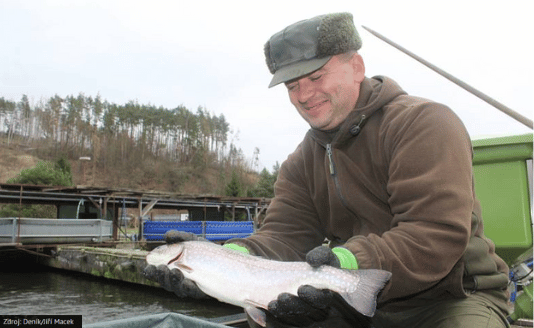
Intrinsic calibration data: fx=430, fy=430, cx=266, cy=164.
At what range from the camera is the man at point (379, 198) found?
2031mm

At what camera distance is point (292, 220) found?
3168mm

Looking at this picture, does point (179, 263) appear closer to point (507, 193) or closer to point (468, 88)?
point (507, 193)

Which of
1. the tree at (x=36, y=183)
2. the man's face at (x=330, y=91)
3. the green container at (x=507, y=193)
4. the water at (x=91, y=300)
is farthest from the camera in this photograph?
the tree at (x=36, y=183)

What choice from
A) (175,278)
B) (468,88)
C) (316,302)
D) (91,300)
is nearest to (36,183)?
(91,300)

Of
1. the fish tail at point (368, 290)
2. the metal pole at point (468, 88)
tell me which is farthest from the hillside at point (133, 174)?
the fish tail at point (368, 290)

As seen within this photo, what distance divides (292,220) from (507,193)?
1.63 metres

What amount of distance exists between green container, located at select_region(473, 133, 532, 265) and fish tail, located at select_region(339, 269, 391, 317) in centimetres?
176

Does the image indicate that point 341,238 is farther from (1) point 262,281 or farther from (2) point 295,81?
(2) point 295,81

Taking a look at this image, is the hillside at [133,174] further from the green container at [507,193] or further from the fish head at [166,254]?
the fish head at [166,254]

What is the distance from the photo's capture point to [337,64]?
2574 mm

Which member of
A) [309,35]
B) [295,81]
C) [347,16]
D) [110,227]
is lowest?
[110,227]

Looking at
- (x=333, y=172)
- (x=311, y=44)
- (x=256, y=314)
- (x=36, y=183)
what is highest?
(x=36, y=183)

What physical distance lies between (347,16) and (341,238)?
1458 mm

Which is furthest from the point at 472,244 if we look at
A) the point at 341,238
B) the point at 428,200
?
the point at 341,238
